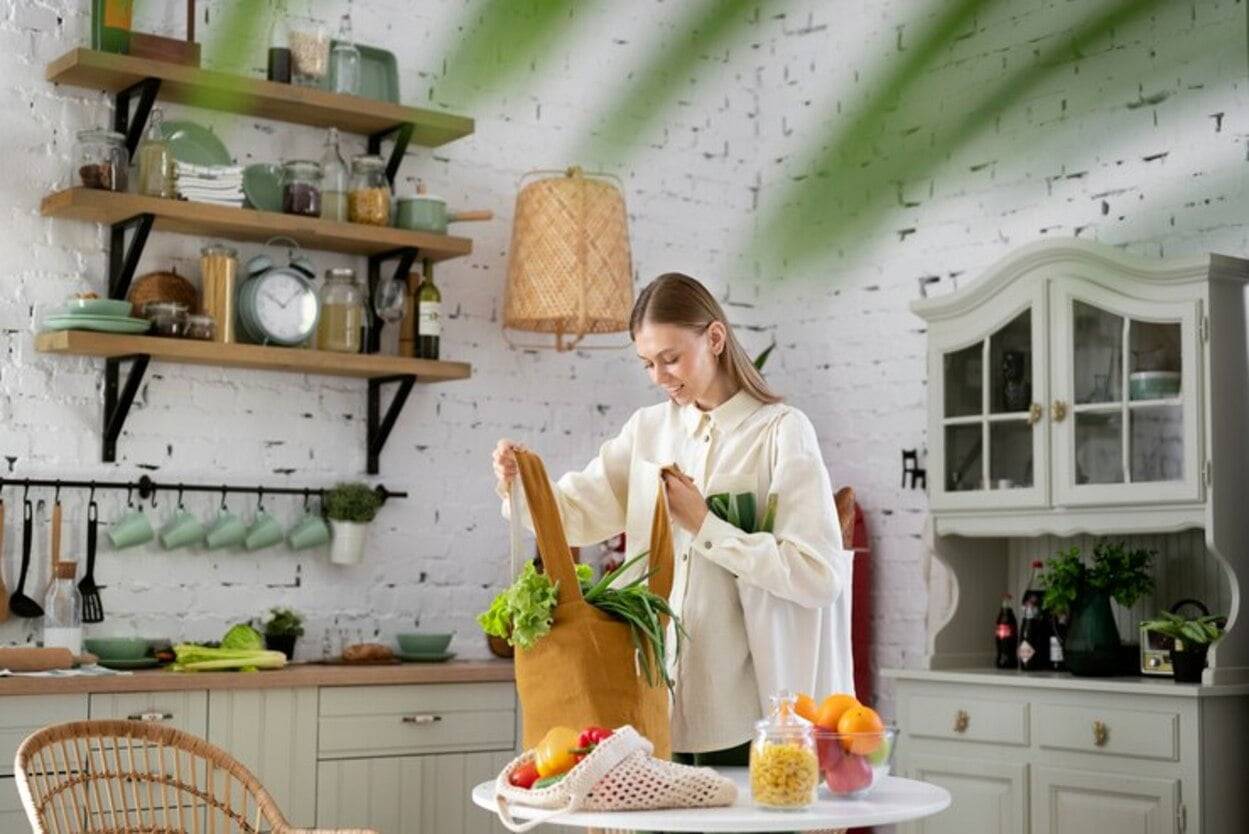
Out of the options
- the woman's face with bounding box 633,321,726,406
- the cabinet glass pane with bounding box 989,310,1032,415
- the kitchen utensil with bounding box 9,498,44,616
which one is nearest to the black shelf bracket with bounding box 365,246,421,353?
the kitchen utensil with bounding box 9,498,44,616

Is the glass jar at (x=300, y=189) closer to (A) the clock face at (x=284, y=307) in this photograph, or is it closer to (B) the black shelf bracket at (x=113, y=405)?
(A) the clock face at (x=284, y=307)

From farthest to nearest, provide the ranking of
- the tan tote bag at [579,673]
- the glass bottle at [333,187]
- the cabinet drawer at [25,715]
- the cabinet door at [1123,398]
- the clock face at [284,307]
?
the glass bottle at [333,187] < the clock face at [284,307] < the cabinet door at [1123,398] < the cabinet drawer at [25,715] < the tan tote bag at [579,673]

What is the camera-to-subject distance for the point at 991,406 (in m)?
4.65

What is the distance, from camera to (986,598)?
193 inches

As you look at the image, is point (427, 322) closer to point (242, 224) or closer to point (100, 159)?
point (242, 224)

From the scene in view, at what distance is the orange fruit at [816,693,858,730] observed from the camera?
2.44 metres

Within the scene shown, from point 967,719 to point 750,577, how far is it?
2012 millimetres

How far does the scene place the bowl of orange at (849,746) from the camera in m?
2.41

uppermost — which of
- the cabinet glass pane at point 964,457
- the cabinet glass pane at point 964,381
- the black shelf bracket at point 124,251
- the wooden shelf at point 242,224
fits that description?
the wooden shelf at point 242,224

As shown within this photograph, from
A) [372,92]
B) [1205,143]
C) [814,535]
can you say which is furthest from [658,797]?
[372,92]

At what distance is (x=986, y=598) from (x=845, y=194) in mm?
4606

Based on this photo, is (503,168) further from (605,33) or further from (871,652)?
(605,33)

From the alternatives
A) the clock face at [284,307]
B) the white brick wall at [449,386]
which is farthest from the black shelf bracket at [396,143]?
the clock face at [284,307]

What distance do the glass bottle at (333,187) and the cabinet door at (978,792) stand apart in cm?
228
